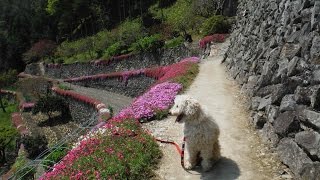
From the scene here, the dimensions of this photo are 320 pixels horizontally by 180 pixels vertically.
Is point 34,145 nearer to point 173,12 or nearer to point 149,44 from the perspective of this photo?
point 149,44

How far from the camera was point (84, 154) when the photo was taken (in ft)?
34.3

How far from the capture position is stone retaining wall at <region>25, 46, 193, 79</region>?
3259cm

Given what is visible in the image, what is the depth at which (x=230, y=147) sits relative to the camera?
10.2 metres

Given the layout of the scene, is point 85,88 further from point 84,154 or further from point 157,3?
point 84,154

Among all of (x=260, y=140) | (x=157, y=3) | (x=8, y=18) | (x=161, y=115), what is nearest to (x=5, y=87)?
(x=8, y=18)

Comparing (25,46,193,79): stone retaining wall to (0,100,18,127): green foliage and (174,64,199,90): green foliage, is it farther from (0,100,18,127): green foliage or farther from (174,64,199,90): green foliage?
(174,64,199,90): green foliage

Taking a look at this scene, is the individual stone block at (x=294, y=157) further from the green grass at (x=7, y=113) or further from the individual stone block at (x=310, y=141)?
the green grass at (x=7, y=113)

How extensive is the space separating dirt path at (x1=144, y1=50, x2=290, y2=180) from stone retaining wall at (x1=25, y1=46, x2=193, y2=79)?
1610cm

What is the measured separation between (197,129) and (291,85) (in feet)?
7.99

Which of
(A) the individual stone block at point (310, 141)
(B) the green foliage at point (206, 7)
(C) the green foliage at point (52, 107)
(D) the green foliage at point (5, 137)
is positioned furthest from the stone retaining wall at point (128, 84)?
(A) the individual stone block at point (310, 141)

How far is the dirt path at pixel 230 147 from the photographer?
8820 mm

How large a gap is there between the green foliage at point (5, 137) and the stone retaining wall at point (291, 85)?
72.1ft

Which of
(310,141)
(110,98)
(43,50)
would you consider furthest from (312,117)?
(43,50)

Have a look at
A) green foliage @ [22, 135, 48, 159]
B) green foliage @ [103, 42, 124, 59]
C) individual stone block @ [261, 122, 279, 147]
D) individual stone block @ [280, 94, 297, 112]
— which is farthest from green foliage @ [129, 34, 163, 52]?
individual stone block @ [280, 94, 297, 112]
